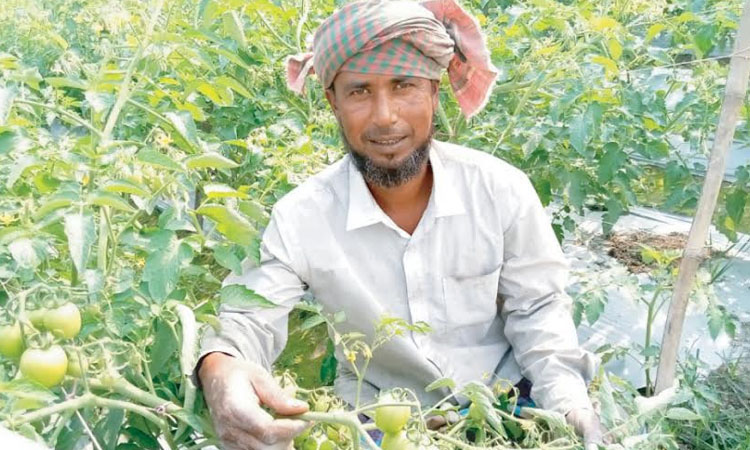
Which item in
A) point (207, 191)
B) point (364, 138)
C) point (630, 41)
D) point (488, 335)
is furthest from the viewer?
point (630, 41)

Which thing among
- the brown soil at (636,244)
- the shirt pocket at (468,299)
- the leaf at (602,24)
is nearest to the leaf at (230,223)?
the shirt pocket at (468,299)

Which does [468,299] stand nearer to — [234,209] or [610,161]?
[234,209]

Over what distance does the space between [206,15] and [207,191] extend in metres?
0.87

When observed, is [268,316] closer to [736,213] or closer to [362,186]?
[362,186]

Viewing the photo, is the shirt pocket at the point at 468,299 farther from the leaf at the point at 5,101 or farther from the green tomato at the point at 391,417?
the leaf at the point at 5,101

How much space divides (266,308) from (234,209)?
0.19m

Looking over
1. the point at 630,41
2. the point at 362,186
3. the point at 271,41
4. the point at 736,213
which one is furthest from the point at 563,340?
the point at 271,41

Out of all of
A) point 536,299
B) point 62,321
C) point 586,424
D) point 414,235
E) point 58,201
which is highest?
point 58,201

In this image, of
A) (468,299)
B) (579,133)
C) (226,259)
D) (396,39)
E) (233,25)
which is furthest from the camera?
(233,25)

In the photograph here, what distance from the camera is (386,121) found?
5.08ft

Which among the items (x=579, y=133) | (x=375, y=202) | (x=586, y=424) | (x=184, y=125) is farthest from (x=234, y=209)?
(x=579, y=133)

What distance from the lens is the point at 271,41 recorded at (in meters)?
2.70

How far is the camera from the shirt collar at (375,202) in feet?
5.17

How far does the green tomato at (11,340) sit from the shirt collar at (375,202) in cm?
70
